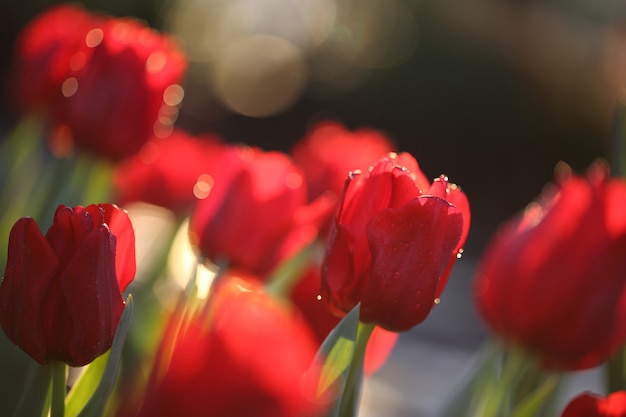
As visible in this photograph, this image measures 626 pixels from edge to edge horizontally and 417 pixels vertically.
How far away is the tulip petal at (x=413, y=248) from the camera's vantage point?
1.29 ft

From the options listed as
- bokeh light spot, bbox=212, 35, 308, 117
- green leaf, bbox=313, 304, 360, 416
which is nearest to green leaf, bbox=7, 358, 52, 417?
green leaf, bbox=313, 304, 360, 416

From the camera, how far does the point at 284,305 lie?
1.79 ft

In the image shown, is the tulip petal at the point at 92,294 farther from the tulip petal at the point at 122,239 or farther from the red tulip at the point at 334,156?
the red tulip at the point at 334,156

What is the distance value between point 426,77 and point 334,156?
4.60 m

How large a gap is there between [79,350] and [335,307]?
0.12 m

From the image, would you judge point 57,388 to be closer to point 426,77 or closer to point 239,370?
point 239,370

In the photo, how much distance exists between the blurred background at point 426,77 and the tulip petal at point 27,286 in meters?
4.00

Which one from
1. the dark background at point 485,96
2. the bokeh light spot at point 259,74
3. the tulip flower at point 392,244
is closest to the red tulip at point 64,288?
the tulip flower at point 392,244

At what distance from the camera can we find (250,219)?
1.93 feet

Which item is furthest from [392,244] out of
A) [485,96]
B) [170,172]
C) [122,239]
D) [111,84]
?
[485,96]

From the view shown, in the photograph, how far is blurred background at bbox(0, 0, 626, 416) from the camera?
4867 mm

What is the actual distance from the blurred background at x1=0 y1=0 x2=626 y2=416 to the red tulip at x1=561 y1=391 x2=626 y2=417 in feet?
12.8

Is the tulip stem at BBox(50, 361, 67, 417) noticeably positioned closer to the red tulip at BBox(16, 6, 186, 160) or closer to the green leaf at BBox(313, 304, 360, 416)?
the green leaf at BBox(313, 304, 360, 416)

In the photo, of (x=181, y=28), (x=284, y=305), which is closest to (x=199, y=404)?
(x=284, y=305)
